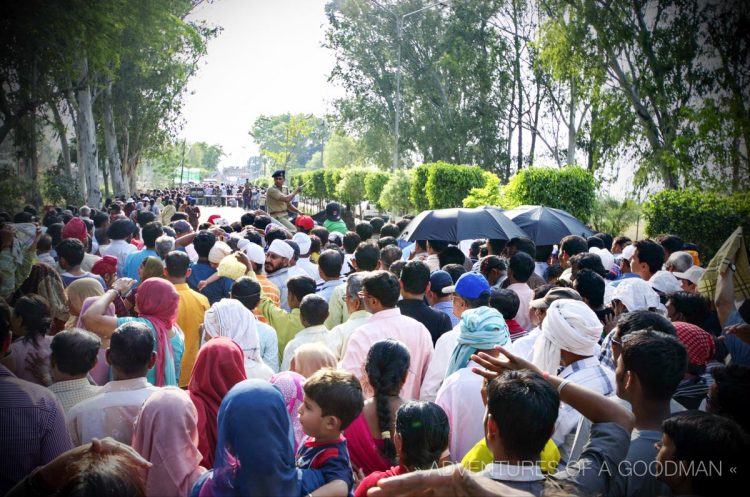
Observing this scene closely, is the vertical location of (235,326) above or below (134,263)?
below

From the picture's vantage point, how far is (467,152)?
4009cm

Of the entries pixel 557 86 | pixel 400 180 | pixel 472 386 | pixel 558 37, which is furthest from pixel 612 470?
pixel 557 86

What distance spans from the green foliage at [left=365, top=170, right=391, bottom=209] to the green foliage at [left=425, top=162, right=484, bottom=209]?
964cm

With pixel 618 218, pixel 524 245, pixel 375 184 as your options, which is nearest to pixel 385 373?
pixel 524 245

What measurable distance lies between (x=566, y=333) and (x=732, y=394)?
85 centimetres

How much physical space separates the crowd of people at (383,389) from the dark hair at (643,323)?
0.5 inches

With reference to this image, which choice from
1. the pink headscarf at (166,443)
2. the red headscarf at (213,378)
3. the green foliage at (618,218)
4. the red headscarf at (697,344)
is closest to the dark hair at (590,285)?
the red headscarf at (697,344)

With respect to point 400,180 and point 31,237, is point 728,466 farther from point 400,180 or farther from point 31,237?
point 400,180

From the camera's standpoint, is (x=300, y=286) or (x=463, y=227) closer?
(x=300, y=286)

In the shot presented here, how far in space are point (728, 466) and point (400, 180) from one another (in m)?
25.6

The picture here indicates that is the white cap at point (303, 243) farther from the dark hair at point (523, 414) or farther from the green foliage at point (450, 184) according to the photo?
the green foliage at point (450, 184)

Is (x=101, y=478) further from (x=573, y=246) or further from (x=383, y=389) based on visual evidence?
(x=573, y=246)

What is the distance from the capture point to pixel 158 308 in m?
4.68

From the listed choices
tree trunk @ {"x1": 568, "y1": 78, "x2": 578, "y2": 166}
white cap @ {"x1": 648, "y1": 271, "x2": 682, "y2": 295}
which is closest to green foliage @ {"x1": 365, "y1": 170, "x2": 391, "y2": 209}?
tree trunk @ {"x1": 568, "y1": 78, "x2": 578, "y2": 166}
